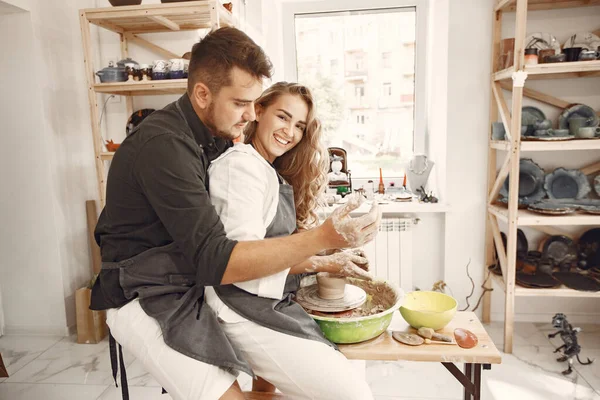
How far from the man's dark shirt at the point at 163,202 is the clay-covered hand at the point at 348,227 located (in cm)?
27

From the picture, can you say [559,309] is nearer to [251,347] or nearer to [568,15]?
[568,15]

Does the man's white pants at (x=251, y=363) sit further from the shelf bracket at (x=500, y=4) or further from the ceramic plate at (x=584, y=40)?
the ceramic plate at (x=584, y=40)

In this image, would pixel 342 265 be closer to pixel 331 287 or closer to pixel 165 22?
pixel 331 287

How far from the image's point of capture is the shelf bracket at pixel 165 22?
257 centimetres

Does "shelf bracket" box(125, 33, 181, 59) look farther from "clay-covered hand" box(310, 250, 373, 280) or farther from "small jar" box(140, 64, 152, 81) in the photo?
"clay-covered hand" box(310, 250, 373, 280)

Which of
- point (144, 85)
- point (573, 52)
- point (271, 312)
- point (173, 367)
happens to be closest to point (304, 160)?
point (271, 312)

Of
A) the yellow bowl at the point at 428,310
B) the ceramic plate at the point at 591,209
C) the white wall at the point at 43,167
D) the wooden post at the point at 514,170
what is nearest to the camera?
the yellow bowl at the point at 428,310

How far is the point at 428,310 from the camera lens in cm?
168

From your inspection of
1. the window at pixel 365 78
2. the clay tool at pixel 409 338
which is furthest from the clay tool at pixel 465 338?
the window at pixel 365 78

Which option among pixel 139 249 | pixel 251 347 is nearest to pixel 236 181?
pixel 139 249

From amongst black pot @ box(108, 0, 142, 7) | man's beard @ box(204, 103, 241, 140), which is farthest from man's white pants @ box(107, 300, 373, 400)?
black pot @ box(108, 0, 142, 7)

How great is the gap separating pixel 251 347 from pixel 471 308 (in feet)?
7.17

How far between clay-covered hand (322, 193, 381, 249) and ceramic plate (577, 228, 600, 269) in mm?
2273

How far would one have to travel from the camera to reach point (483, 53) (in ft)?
9.19
